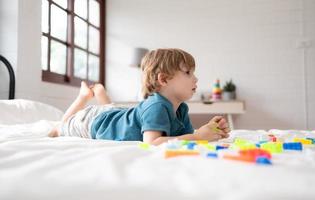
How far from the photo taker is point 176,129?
120 centimetres

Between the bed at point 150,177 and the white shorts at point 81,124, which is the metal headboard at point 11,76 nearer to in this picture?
the white shorts at point 81,124

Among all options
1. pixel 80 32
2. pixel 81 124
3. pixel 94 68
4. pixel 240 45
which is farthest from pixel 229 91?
pixel 81 124

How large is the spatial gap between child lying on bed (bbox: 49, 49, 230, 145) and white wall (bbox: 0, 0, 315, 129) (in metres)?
2.78

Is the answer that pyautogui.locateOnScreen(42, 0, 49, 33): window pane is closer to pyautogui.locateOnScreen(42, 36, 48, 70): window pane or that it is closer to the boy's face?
pyautogui.locateOnScreen(42, 36, 48, 70): window pane

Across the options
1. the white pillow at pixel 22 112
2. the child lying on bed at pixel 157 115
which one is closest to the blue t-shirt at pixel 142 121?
the child lying on bed at pixel 157 115

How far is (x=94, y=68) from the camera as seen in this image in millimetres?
4074

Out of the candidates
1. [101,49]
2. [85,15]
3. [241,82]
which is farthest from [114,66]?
[241,82]

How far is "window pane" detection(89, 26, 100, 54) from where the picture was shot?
3.96 metres

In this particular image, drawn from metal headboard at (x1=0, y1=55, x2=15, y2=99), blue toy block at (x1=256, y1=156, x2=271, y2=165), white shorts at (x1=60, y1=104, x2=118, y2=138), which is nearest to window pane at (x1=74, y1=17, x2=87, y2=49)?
metal headboard at (x1=0, y1=55, x2=15, y2=99)

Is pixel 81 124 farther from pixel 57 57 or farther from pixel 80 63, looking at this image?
pixel 80 63

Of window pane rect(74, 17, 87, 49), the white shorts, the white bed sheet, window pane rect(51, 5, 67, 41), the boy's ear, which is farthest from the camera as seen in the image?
window pane rect(74, 17, 87, 49)

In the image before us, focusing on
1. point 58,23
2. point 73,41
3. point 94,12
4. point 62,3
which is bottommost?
point 73,41

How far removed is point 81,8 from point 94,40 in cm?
48

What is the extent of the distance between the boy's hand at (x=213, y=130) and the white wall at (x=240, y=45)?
2937 millimetres
